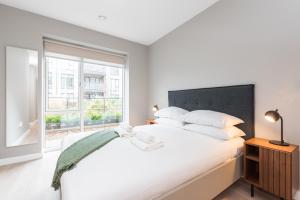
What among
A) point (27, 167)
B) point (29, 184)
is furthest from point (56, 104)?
point (29, 184)

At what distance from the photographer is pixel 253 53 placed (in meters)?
2.01

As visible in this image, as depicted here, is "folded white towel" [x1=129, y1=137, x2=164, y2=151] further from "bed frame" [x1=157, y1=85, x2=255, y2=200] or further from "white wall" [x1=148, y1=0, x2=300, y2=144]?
"white wall" [x1=148, y1=0, x2=300, y2=144]

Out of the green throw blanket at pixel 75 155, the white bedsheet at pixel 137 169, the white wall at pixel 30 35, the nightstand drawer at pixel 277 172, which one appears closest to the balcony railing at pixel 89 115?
the white wall at pixel 30 35

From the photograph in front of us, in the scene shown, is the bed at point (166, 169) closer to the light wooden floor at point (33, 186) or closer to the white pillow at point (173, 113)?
the light wooden floor at point (33, 186)

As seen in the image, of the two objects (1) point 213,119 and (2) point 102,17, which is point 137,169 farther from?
(2) point 102,17

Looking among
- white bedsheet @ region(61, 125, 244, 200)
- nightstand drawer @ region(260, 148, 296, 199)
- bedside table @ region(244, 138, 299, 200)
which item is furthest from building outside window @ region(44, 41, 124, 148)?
nightstand drawer @ region(260, 148, 296, 199)

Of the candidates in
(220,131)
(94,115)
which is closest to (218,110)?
(220,131)

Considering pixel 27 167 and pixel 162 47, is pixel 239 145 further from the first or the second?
pixel 27 167

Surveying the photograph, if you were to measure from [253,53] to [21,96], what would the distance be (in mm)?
3829

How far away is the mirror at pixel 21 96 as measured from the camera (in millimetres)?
2494

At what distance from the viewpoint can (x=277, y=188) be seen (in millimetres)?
1500

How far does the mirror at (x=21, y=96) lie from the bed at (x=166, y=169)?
54.5 inches

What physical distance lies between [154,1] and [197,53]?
3.84ft

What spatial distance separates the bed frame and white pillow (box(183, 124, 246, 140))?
209mm
